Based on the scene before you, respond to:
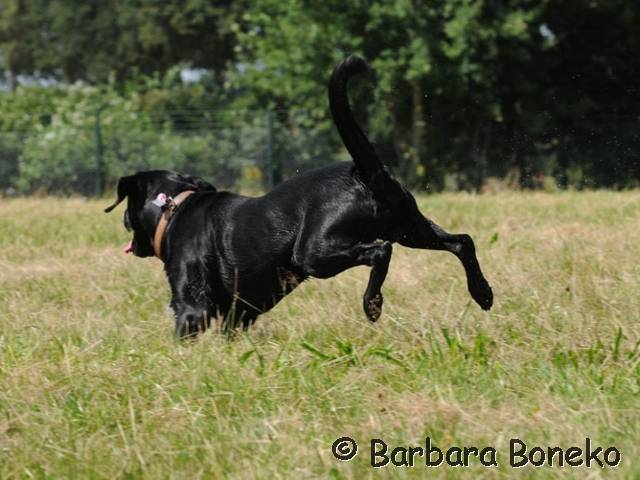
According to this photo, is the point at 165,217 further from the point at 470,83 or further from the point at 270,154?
the point at 470,83

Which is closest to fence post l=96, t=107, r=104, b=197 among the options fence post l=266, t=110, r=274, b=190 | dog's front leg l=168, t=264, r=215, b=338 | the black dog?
fence post l=266, t=110, r=274, b=190

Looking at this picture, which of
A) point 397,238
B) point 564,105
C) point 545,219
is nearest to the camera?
point 397,238

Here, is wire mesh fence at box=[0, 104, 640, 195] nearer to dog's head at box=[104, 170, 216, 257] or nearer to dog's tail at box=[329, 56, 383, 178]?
dog's head at box=[104, 170, 216, 257]

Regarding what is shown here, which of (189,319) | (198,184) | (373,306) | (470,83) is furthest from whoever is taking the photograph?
(470,83)

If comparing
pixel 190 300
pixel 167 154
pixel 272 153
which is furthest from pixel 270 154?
pixel 190 300

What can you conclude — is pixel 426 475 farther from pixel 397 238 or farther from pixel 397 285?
pixel 397 285

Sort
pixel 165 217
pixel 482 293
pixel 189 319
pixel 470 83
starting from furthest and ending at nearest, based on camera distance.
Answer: pixel 470 83
pixel 165 217
pixel 189 319
pixel 482 293

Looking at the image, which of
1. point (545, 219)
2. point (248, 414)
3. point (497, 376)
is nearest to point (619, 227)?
point (545, 219)

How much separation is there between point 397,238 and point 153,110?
27.7 meters

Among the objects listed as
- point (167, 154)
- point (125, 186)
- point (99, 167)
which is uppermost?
point (125, 186)

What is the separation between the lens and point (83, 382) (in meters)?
3.95

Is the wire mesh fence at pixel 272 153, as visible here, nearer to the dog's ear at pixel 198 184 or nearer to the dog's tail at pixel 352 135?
the dog's ear at pixel 198 184

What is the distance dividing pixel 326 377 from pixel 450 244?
1246mm

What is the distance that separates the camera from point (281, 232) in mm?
4883
